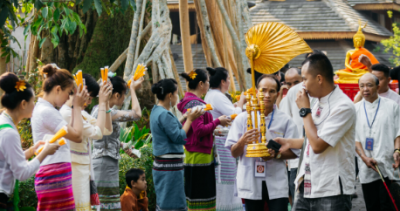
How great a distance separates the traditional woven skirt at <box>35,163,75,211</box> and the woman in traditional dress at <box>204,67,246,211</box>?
1.94 metres

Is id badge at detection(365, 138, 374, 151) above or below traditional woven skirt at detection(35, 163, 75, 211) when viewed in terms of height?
above

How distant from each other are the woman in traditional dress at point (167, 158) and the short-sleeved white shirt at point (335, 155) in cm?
167

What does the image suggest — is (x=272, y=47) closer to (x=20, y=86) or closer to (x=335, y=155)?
(x=335, y=155)

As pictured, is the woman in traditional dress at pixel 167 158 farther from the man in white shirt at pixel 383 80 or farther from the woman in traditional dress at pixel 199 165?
the man in white shirt at pixel 383 80

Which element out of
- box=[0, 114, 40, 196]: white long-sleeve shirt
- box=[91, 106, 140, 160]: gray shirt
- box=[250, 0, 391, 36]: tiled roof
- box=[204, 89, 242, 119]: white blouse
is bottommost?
box=[0, 114, 40, 196]: white long-sleeve shirt

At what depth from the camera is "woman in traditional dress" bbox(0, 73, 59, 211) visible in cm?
283

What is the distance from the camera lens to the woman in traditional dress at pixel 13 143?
2834mm

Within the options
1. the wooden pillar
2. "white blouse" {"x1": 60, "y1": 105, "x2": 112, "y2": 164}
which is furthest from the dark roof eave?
"white blouse" {"x1": 60, "y1": 105, "x2": 112, "y2": 164}

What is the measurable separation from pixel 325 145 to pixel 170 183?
196cm

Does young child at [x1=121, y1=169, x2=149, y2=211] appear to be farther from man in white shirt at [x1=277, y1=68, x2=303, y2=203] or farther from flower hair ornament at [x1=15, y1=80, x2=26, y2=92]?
flower hair ornament at [x1=15, y1=80, x2=26, y2=92]

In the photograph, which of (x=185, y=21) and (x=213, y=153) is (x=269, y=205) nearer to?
(x=213, y=153)

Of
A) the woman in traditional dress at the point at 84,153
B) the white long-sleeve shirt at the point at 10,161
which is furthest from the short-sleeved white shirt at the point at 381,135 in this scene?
the white long-sleeve shirt at the point at 10,161

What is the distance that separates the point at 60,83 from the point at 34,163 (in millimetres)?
720

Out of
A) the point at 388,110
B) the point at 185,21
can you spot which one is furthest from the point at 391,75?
the point at 185,21
